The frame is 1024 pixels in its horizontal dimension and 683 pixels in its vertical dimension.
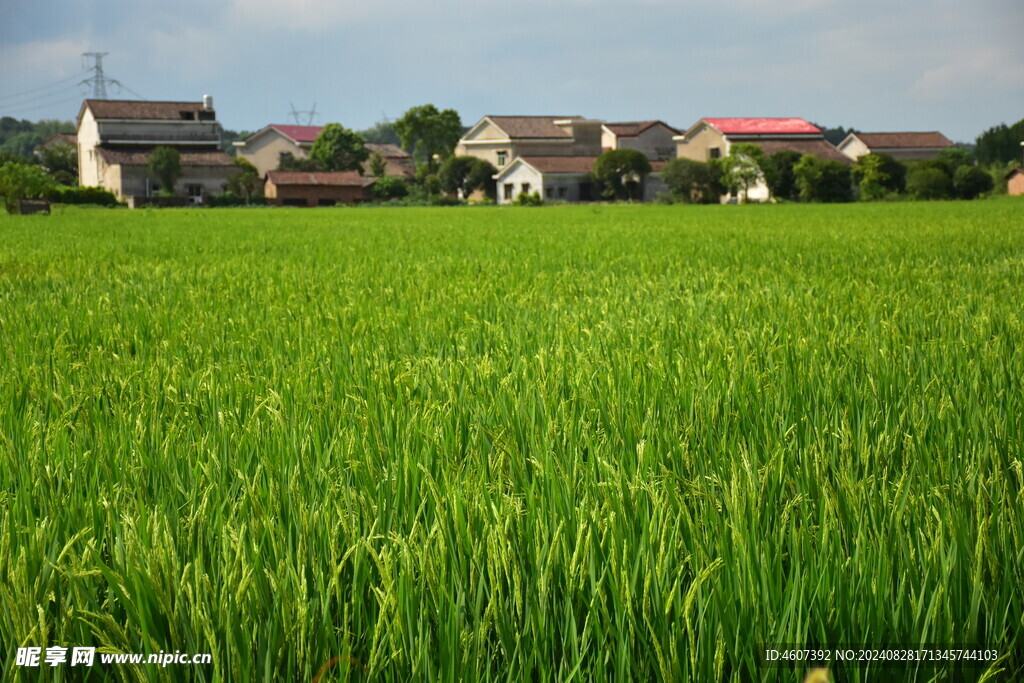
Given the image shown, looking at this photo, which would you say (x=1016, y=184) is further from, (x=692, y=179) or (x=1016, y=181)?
(x=692, y=179)

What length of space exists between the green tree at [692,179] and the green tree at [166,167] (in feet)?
101

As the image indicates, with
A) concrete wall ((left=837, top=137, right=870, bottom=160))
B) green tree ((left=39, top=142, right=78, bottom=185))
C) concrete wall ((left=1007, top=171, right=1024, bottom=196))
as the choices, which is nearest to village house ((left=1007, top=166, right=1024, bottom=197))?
concrete wall ((left=1007, top=171, right=1024, bottom=196))

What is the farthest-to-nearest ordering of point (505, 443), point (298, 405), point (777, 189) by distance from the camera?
point (777, 189), point (298, 405), point (505, 443)

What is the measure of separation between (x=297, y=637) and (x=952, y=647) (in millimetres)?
853

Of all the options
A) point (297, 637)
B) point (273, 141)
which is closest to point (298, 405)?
point (297, 637)

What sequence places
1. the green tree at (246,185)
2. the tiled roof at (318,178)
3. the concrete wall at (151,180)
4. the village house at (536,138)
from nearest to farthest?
1. the green tree at (246,185)
2. the concrete wall at (151,180)
3. the tiled roof at (318,178)
4. the village house at (536,138)

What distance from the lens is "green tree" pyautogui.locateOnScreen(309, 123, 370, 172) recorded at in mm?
72188

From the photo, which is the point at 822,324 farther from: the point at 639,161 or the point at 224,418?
the point at 639,161

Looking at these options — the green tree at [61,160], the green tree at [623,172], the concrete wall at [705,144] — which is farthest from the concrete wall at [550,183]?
the green tree at [61,160]

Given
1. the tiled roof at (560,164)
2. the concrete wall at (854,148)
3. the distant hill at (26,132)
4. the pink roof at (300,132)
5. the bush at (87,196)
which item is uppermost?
the distant hill at (26,132)

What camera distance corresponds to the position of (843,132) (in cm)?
14825

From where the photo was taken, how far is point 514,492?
1845mm

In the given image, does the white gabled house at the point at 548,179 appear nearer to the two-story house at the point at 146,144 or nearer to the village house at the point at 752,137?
the village house at the point at 752,137

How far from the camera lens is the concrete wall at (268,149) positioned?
83000 millimetres
